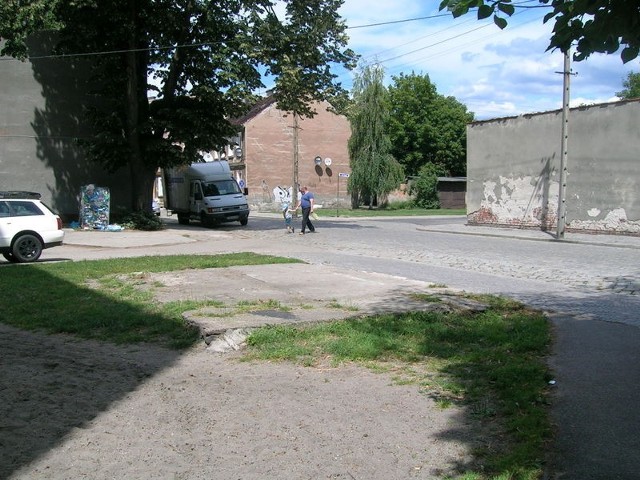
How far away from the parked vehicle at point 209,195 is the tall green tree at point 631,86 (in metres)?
63.5

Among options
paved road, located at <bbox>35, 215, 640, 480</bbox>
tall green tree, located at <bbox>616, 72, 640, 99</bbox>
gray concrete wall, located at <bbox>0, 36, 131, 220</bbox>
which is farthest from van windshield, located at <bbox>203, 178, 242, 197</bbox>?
tall green tree, located at <bbox>616, 72, 640, 99</bbox>

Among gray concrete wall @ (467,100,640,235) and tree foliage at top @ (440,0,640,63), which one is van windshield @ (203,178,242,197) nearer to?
gray concrete wall @ (467,100,640,235)

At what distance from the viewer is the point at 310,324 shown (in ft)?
24.8

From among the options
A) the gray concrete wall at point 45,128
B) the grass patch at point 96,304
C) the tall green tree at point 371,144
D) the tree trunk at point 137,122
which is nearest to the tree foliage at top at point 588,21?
the grass patch at point 96,304

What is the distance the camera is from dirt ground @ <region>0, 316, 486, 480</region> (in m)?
4.01

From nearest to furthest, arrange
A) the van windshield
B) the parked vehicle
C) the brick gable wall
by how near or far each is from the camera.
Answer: the parked vehicle
the van windshield
the brick gable wall

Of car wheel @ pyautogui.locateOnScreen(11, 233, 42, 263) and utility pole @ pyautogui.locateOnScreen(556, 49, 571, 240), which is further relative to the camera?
utility pole @ pyautogui.locateOnScreen(556, 49, 571, 240)

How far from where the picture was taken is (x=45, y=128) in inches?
1131

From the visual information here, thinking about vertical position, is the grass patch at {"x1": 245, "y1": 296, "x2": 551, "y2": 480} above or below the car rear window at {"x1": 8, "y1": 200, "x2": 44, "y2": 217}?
below

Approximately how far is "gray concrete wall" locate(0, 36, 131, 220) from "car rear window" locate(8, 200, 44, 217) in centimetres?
1213

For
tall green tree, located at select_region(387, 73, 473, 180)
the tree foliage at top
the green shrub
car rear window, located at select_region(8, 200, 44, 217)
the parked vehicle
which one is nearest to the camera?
the tree foliage at top

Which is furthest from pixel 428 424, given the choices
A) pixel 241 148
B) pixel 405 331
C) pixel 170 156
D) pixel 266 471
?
pixel 241 148

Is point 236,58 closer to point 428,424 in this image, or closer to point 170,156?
point 170,156

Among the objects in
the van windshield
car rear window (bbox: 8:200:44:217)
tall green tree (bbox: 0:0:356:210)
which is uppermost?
tall green tree (bbox: 0:0:356:210)
